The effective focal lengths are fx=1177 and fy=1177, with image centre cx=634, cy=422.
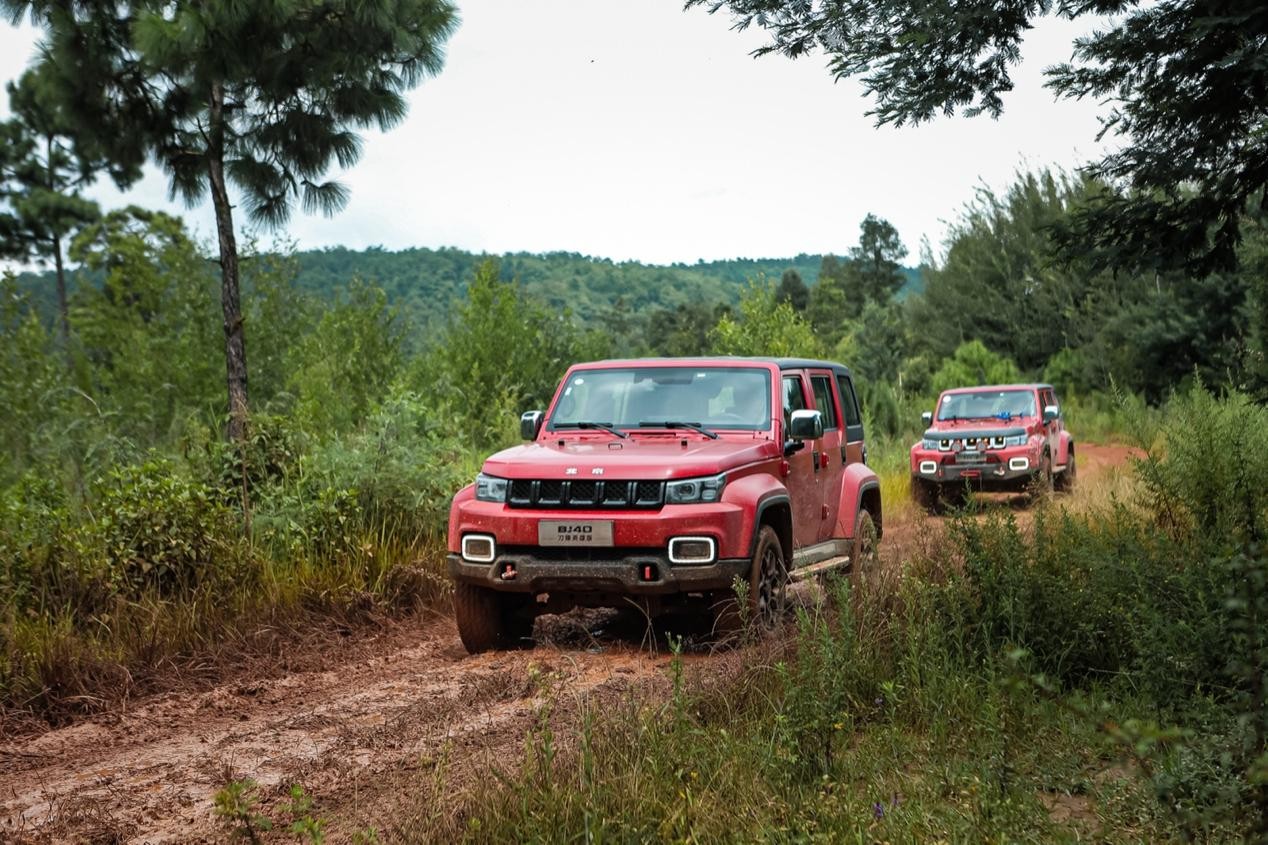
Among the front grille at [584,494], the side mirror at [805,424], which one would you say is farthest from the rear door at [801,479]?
the front grille at [584,494]

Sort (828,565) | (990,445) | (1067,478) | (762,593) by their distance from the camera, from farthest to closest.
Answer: (1067,478) → (990,445) → (828,565) → (762,593)

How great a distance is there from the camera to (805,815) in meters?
3.68

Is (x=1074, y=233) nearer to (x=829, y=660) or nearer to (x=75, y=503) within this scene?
(x=829, y=660)

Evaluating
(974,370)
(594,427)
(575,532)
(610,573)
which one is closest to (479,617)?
(575,532)

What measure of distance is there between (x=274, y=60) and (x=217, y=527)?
4.36 meters

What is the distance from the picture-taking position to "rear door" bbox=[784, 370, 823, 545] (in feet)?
26.1

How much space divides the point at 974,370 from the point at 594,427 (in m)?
28.1

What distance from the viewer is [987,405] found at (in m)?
17.4

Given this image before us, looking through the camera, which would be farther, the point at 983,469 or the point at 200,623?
the point at 983,469

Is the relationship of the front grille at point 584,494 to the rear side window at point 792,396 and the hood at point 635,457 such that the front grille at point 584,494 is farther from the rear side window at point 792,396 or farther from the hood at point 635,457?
the rear side window at point 792,396

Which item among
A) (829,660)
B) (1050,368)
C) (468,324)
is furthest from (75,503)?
(1050,368)

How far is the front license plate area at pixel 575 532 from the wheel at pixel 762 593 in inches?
30.8

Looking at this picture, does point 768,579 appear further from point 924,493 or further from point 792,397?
point 924,493

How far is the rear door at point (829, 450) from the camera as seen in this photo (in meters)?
8.61
